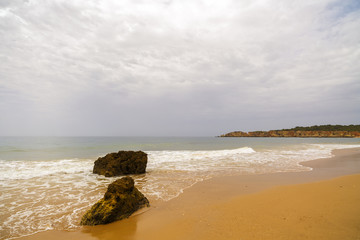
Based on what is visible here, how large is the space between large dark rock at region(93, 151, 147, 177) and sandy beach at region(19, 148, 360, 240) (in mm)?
5489

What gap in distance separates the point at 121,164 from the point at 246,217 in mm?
8639

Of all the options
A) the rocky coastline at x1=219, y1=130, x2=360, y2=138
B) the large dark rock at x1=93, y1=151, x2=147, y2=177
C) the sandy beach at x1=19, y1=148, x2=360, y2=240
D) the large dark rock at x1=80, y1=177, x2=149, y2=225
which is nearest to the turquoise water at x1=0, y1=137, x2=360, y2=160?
the large dark rock at x1=93, y1=151, x2=147, y2=177

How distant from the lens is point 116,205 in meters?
4.90

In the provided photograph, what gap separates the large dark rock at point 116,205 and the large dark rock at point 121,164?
593 cm

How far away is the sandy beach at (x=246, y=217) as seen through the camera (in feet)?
12.5

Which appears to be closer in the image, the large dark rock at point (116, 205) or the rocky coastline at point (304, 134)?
the large dark rock at point (116, 205)

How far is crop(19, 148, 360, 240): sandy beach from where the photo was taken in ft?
12.5

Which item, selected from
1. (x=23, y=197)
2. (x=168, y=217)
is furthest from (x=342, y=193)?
(x=23, y=197)

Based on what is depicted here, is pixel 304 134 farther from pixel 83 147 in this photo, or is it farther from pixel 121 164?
pixel 121 164

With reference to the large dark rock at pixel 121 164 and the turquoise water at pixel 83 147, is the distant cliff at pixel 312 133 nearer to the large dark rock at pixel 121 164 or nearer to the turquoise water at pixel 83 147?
the turquoise water at pixel 83 147

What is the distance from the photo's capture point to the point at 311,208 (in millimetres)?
5008

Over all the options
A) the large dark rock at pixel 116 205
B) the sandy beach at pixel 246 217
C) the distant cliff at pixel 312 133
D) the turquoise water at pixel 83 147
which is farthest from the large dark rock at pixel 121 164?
the distant cliff at pixel 312 133

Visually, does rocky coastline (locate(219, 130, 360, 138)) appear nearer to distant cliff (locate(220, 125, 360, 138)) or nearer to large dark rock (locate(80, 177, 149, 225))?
distant cliff (locate(220, 125, 360, 138))

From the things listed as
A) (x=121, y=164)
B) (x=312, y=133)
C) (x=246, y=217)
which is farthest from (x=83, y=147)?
(x=312, y=133)
